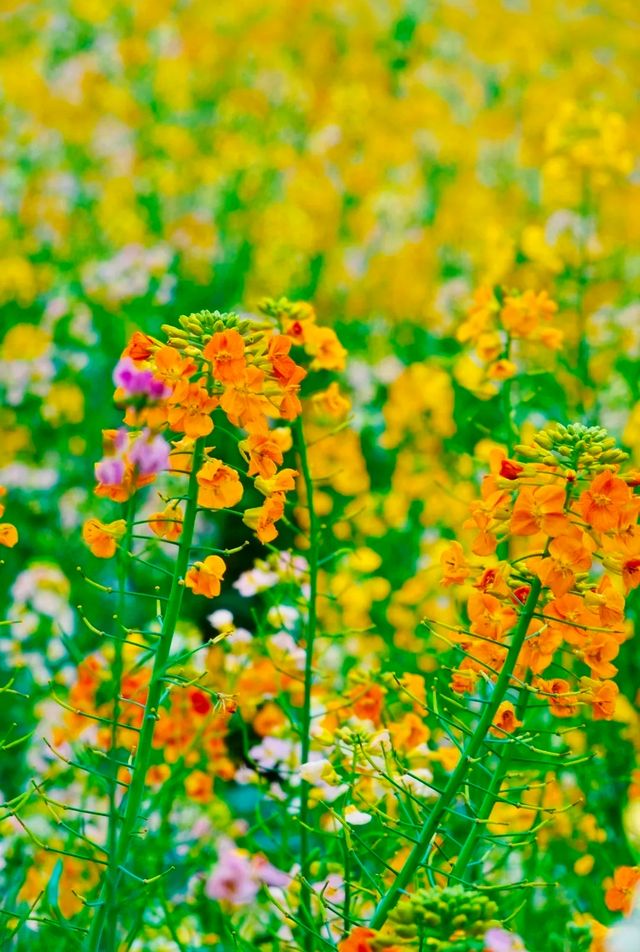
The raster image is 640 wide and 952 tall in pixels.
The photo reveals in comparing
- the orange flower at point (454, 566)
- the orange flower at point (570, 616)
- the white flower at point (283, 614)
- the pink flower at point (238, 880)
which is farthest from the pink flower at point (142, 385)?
the pink flower at point (238, 880)

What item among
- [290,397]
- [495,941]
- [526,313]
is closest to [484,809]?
[495,941]

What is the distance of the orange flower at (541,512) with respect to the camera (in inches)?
49.9

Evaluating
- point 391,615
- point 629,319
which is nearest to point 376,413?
point 629,319

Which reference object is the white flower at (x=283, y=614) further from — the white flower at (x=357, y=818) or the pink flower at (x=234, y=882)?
the white flower at (x=357, y=818)

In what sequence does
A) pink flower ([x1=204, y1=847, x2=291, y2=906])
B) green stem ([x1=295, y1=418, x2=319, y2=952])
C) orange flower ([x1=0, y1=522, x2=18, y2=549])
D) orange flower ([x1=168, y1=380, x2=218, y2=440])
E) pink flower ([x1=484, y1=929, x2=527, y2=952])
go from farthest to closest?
pink flower ([x1=204, y1=847, x2=291, y2=906]), green stem ([x1=295, y1=418, x2=319, y2=952]), orange flower ([x1=0, y1=522, x2=18, y2=549]), orange flower ([x1=168, y1=380, x2=218, y2=440]), pink flower ([x1=484, y1=929, x2=527, y2=952])

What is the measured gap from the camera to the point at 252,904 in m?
2.08

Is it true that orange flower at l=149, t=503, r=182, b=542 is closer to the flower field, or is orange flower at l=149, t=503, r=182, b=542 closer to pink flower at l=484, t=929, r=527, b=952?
the flower field

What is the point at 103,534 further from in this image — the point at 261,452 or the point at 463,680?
the point at 463,680

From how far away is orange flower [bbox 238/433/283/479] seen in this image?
1.42 meters

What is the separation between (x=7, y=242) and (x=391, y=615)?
313 cm

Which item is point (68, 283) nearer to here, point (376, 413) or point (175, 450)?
point (376, 413)

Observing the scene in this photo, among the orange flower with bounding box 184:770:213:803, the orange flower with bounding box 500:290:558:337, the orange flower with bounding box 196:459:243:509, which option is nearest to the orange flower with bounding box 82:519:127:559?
the orange flower with bounding box 196:459:243:509

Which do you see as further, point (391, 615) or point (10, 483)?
point (10, 483)

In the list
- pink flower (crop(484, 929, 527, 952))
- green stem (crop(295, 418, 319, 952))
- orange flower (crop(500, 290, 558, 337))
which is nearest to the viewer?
pink flower (crop(484, 929, 527, 952))
